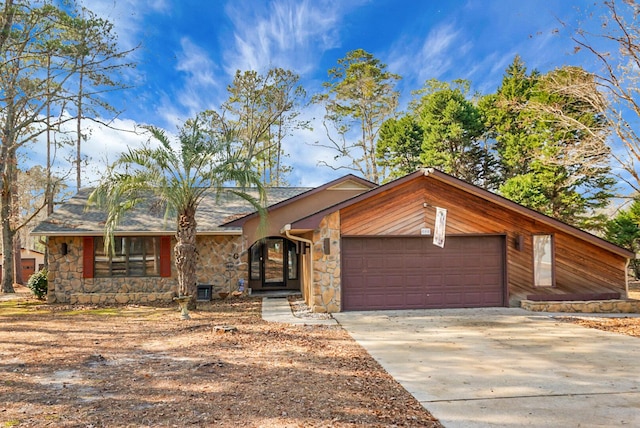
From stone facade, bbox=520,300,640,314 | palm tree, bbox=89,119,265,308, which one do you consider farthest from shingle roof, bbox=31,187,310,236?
stone facade, bbox=520,300,640,314

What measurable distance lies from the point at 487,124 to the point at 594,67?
565 inches

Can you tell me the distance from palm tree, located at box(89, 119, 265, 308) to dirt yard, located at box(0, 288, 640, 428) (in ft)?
8.38

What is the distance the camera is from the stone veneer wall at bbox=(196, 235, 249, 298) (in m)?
14.3

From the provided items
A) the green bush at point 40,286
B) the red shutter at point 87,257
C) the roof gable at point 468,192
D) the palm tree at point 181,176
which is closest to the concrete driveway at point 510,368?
the roof gable at point 468,192

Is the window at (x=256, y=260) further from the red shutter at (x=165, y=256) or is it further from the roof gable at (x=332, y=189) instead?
the red shutter at (x=165, y=256)

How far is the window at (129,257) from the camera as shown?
548 inches

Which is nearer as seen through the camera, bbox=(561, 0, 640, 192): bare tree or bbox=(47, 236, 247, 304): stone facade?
bbox=(561, 0, 640, 192): bare tree

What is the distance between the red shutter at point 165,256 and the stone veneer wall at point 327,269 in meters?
5.69

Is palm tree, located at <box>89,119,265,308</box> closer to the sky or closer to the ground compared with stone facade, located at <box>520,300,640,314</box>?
closer to the sky

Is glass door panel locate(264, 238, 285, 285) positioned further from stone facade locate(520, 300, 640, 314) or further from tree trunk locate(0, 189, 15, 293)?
tree trunk locate(0, 189, 15, 293)

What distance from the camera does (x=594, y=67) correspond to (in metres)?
11.6

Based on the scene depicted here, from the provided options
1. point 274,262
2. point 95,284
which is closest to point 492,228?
point 274,262

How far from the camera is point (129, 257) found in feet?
46.0

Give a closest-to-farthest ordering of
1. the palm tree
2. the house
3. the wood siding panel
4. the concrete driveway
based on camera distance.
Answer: the concrete driveway, the palm tree, the wood siding panel, the house
